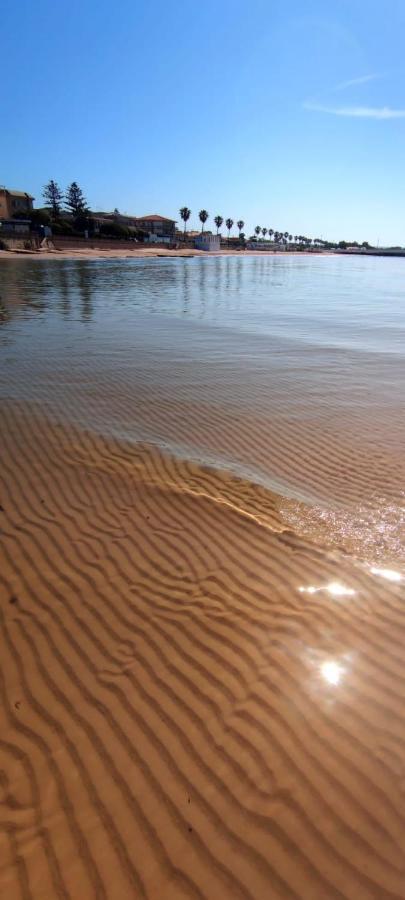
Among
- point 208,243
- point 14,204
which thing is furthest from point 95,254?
point 208,243

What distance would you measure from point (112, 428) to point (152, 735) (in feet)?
17.7

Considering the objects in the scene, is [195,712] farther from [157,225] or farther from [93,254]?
[157,225]

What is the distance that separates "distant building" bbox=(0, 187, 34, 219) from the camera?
277 ft

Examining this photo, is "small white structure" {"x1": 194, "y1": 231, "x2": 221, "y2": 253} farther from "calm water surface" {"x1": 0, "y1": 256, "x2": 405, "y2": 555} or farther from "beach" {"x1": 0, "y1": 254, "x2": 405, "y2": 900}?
"beach" {"x1": 0, "y1": 254, "x2": 405, "y2": 900}

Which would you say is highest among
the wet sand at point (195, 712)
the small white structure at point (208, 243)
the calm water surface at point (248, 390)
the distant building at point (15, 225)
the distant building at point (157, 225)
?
the distant building at point (157, 225)

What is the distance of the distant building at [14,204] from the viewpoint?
277 feet

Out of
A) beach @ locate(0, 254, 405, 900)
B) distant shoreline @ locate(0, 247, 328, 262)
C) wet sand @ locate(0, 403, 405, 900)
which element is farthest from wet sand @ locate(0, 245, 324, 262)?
wet sand @ locate(0, 403, 405, 900)

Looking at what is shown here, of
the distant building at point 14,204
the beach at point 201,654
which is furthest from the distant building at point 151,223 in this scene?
the beach at point 201,654

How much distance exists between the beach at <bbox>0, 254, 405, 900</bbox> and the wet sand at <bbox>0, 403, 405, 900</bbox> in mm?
12

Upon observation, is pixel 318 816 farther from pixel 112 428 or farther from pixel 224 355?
pixel 224 355

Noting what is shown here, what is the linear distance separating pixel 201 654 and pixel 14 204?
108 m

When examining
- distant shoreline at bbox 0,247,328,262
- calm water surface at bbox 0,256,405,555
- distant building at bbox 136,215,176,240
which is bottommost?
calm water surface at bbox 0,256,405,555

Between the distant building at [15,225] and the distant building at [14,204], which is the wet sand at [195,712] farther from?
the distant building at [14,204]

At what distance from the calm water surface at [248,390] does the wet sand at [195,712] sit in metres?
1.38
